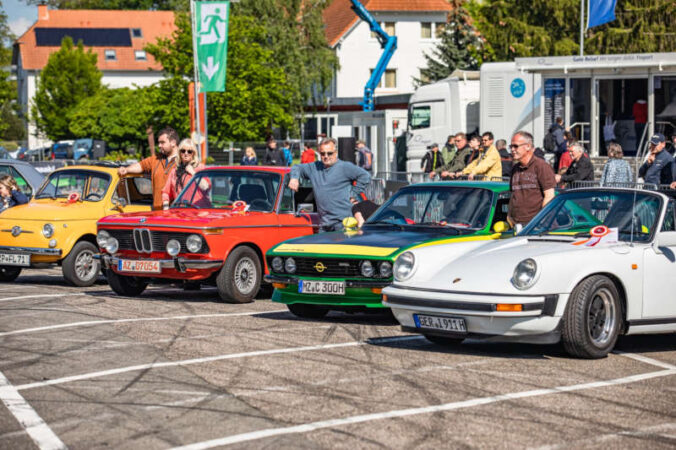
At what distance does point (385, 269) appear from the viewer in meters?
10.5

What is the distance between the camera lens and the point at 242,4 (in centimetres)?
6862

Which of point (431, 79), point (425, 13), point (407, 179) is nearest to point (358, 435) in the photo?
point (407, 179)

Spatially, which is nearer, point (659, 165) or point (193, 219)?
point (193, 219)

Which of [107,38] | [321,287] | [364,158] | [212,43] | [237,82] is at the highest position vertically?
[107,38]

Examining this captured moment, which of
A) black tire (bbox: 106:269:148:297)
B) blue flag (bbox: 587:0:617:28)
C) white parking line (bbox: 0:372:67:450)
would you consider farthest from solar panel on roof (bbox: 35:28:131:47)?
white parking line (bbox: 0:372:67:450)

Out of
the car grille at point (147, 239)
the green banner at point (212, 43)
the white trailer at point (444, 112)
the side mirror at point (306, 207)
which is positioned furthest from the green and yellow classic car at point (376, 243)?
the white trailer at point (444, 112)

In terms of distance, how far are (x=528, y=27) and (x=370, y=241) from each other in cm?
4497

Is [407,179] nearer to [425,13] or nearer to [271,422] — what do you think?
[271,422]

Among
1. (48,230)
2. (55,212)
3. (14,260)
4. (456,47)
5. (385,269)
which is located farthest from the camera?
(456,47)

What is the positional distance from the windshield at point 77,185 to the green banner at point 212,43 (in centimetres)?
1137

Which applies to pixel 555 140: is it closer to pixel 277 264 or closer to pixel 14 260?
pixel 14 260

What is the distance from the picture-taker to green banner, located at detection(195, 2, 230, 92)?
27.4m

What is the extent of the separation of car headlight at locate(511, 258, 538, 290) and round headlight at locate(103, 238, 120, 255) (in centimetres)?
597

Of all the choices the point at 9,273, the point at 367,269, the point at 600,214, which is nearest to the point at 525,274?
the point at 600,214
